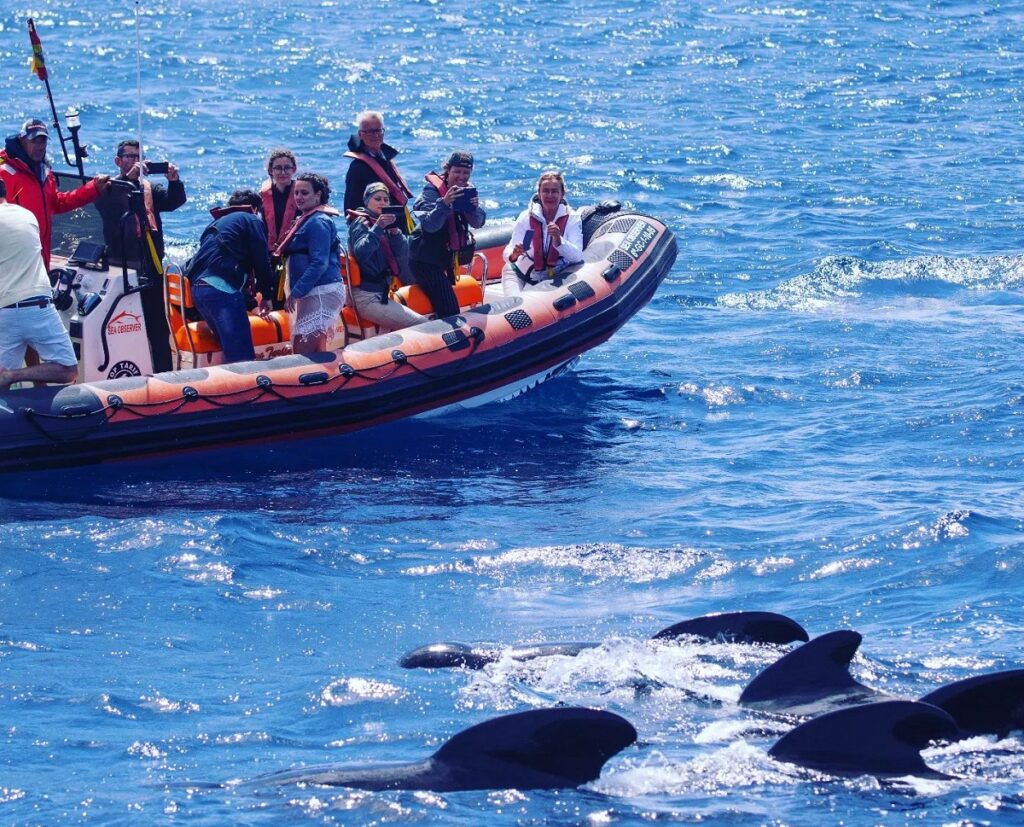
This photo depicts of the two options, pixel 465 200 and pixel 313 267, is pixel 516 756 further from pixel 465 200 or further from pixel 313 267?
pixel 465 200

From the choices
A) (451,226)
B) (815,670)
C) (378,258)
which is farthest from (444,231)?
(815,670)

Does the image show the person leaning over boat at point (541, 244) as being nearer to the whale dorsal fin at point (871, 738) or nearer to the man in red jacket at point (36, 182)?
the man in red jacket at point (36, 182)

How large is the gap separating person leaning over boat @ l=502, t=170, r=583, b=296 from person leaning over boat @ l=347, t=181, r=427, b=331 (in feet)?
3.67

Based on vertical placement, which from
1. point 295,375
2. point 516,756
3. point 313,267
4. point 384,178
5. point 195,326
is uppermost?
point 384,178

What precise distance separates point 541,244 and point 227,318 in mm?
2874

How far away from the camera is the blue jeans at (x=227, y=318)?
9.74m

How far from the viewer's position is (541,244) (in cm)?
1182

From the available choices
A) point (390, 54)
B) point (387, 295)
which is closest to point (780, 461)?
point (387, 295)

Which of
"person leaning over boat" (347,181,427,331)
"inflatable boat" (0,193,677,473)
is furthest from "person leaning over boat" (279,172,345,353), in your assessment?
"person leaning over boat" (347,181,427,331)

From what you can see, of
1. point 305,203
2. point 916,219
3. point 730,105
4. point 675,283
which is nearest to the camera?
point 305,203

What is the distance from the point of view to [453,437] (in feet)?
35.2

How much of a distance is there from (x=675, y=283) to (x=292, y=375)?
5699 millimetres

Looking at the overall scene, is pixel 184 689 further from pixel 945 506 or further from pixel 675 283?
pixel 675 283

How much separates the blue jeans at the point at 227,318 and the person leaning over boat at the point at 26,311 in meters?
0.88
